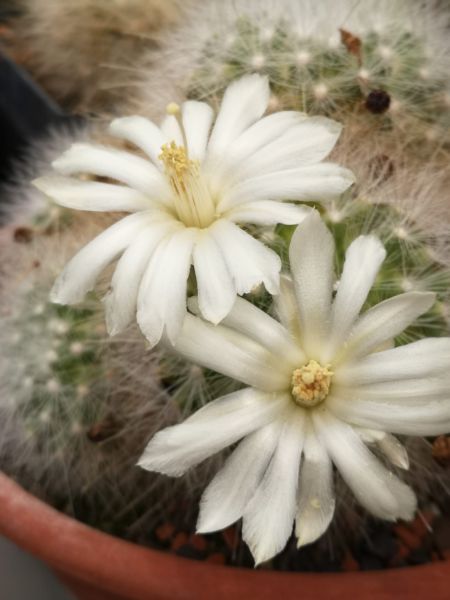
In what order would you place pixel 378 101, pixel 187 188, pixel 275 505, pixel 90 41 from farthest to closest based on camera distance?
pixel 90 41
pixel 378 101
pixel 187 188
pixel 275 505

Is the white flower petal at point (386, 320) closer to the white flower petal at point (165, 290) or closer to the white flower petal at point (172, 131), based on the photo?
the white flower petal at point (165, 290)

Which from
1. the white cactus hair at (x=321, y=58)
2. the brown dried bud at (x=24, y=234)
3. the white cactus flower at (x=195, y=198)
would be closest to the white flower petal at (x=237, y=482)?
the white cactus flower at (x=195, y=198)

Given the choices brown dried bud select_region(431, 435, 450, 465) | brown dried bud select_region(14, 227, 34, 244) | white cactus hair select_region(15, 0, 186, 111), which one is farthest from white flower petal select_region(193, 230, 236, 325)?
white cactus hair select_region(15, 0, 186, 111)

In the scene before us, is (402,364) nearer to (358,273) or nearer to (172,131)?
(358,273)

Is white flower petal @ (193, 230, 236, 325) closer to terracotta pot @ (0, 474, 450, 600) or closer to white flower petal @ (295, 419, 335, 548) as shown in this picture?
white flower petal @ (295, 419, 335, 548)

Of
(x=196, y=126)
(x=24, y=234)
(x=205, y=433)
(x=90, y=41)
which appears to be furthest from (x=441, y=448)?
(x=90, y=41)

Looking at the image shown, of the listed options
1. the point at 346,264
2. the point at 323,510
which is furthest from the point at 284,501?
the point at 346,264
